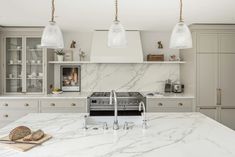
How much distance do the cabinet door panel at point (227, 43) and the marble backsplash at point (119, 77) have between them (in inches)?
40.6

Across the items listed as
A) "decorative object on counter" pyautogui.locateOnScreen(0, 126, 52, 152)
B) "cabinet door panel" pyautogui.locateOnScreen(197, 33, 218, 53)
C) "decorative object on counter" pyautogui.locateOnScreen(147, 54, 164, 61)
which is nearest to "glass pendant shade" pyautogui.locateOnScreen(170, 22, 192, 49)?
"decorative object on counter" pyautogui.locateOnScreen(0, 126, 52, 152)

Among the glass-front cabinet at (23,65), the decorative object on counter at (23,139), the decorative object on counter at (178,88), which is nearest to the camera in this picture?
the decorative object on counter at (23,139)

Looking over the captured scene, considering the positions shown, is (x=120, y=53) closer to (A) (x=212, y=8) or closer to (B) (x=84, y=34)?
(B) (x=84, y=34)

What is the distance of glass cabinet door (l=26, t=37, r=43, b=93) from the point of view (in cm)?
420

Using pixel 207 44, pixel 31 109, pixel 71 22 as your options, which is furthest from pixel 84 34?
pixel 207 44

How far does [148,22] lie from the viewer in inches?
147

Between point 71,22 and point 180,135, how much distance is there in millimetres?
2721

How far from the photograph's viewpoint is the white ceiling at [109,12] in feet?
8.88

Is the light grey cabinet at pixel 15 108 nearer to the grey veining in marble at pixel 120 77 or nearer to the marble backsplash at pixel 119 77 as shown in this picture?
the marble backsplash at pixel 119 77

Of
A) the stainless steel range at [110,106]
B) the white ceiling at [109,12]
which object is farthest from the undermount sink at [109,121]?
the stainless steel range at [110,106]

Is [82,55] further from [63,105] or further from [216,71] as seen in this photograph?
[216,71]

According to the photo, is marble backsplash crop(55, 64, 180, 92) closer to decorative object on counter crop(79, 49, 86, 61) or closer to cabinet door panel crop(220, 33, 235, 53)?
decorative object on counter crop(79, 49, 86, 61)

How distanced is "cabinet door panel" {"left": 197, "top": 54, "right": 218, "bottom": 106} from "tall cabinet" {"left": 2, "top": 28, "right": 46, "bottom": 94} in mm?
2788

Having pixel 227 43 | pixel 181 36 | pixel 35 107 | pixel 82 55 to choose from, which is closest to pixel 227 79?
pixel 227 43
